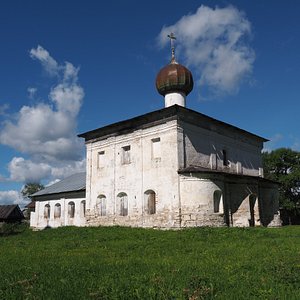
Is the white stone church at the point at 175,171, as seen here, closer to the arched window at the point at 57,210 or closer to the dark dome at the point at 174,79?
the dark dome at the point at 174,79

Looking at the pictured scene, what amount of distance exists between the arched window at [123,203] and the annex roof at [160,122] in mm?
3926

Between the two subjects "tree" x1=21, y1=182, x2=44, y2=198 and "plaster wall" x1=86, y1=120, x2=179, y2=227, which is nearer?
"plaster wall" x1=86, y1=120, x2=179, y2=227

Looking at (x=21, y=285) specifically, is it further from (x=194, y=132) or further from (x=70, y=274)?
(x=194, y=132)

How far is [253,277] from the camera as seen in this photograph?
655cm

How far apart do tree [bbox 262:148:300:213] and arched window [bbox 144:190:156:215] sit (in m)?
21.2

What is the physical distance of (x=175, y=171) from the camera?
62.5 ft

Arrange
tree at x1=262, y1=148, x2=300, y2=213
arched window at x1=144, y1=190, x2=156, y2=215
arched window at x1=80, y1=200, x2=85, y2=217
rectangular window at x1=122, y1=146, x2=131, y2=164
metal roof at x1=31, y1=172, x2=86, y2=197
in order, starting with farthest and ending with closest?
tree at x1=262, y1=148, x2=300, y2=213 < metal roof at x1=31, y1=172, x2=86, y2=197 < arched window at x1=80, y1=200, x2=85, y2=217 < rectangular window at x1=122, y1=146, x2=131, y2=164 < arched window at x1=144, y1=190, x2=156, y2=215

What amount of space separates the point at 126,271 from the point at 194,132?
13872 millimetres

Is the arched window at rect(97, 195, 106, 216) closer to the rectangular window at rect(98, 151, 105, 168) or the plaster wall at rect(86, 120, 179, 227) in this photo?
the plaster wall at rect(86, 120, 179, 227)

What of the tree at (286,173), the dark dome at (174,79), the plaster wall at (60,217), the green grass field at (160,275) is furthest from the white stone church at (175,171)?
the tree at (286,173)

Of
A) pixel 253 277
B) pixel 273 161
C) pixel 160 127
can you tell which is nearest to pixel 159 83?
pixel 160 127

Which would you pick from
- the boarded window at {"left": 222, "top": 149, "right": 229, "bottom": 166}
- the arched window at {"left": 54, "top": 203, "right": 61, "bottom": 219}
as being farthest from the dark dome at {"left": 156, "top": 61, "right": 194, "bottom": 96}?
the arched window at {"left": 54, "top": 203, "right": 61, "bottom": 219}

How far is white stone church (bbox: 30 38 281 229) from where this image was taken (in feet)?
62.0

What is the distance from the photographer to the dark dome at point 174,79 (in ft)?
73.6
